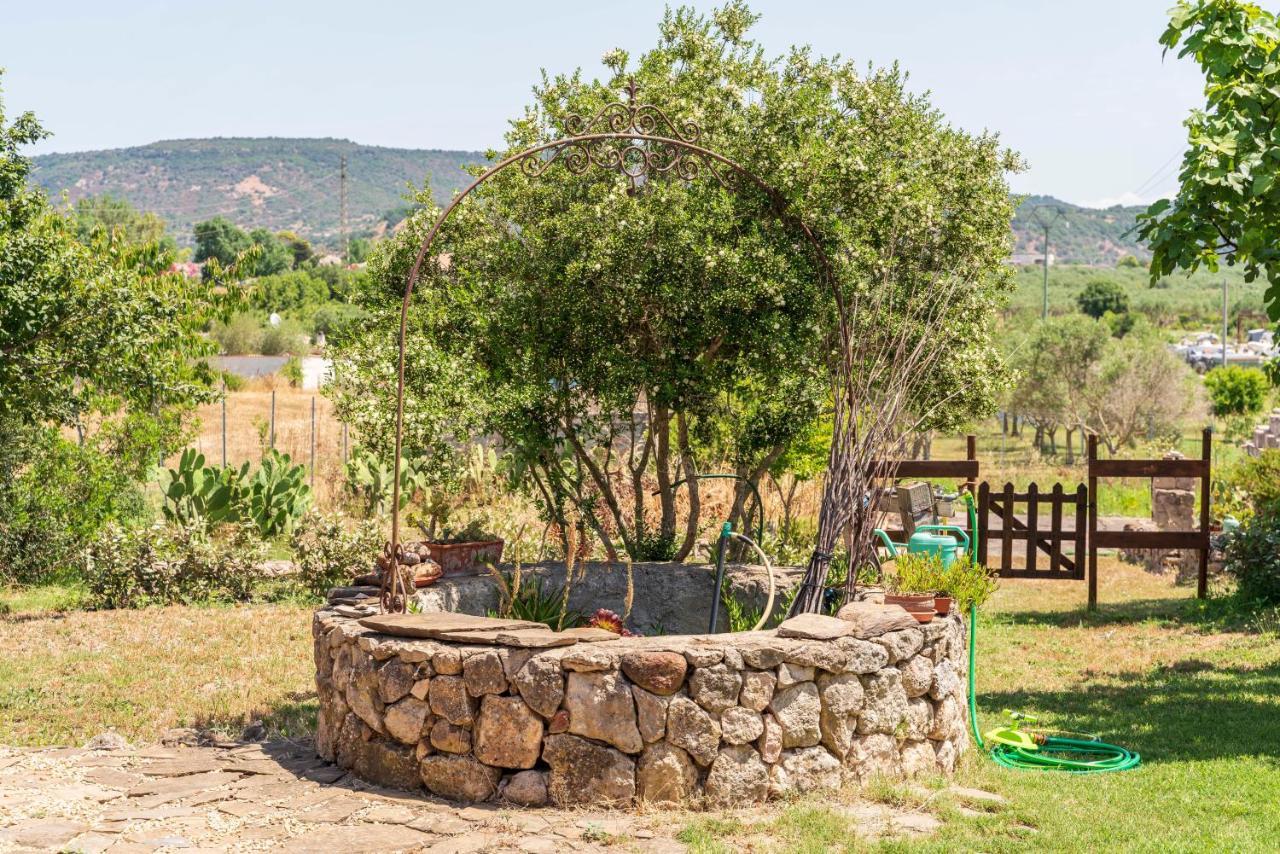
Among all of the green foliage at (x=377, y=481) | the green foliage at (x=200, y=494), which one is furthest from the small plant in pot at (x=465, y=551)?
the green foliage at (x=200, y=494)

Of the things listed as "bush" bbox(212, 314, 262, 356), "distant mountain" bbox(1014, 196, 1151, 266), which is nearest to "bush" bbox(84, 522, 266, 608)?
"bush" bbox(212, 314, 262, 356)

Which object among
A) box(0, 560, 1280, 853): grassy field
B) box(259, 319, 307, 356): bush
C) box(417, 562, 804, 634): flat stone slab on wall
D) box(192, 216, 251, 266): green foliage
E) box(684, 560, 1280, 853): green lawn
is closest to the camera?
box(684, 560, 1280, 853): green lawn

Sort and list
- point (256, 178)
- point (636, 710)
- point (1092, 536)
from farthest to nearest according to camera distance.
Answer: point (256, 178) → point (1092, 536) → point (636, 710)

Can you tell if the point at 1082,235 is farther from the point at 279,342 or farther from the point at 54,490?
the point at 54,490

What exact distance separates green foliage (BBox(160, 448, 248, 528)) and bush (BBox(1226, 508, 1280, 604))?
9596 mm

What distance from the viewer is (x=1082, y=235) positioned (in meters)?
152

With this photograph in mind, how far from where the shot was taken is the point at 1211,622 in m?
10.2

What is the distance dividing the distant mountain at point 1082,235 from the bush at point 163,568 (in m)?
135

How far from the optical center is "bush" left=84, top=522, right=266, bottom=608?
10406 millimetres

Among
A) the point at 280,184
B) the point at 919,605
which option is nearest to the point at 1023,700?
the point at 919,605

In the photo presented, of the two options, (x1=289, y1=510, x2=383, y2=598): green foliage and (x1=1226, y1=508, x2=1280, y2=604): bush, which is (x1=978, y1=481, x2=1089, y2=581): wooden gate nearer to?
(x1=1226, y1=508, x2=1280, y2=604): bush

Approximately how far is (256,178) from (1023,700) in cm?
17853

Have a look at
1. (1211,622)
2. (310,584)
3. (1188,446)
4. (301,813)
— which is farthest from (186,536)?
(1188,446)

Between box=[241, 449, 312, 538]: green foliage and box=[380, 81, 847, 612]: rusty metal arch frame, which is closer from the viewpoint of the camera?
box=[380, 81, 847, 612]: rusty metal arch frame
